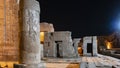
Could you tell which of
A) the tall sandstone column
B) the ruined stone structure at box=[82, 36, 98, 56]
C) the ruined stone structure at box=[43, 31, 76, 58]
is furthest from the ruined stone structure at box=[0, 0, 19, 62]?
the ruined stone structure at box=[82, 36, 98, 56]

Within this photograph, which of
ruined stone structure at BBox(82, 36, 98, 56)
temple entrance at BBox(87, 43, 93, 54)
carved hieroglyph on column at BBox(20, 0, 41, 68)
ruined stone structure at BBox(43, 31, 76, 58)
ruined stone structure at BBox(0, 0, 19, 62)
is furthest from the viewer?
temple entrance at BBox(87, 43, 93, 54)

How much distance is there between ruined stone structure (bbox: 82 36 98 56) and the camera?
24.8 metres

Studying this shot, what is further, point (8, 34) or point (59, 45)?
point (59, 45)

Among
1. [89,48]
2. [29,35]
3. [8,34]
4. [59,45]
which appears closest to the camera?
[29,35]

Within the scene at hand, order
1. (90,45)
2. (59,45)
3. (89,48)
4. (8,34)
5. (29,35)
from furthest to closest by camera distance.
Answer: (89,48)
(90,45)
(59,45)
(8,34)
(29,35)

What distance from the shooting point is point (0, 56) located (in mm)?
7672

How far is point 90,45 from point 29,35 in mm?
20091

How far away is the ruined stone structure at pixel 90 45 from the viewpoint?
24750 millimetres

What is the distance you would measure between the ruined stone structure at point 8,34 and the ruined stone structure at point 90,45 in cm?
1771

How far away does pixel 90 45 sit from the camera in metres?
25.7

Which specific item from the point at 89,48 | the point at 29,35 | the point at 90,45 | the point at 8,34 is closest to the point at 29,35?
the point at 29,35

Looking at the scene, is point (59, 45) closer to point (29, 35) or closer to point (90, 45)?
point (90, 45)

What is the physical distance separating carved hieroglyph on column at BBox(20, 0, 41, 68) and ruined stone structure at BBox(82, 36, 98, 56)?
18878mm

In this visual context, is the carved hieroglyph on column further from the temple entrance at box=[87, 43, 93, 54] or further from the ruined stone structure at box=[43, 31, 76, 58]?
the temple entrance at box=[87, 43, 93, 54]
